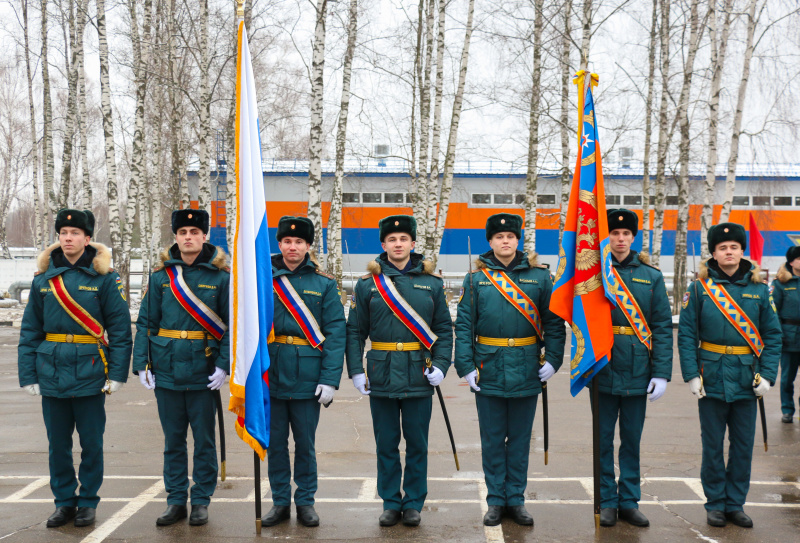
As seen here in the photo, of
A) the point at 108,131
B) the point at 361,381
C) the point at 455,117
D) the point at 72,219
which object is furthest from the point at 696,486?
the point at 108,131

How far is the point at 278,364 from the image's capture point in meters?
5.11

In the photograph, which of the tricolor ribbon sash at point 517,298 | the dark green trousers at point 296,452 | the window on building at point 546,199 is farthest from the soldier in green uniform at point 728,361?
the window on building at point 546,199

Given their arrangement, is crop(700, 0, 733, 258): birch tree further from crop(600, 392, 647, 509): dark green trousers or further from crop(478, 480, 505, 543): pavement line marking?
crop(478, 480, 505, 543): pavement line marking

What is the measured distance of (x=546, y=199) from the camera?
3025 cm

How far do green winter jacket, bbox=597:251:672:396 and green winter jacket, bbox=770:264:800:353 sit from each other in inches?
157

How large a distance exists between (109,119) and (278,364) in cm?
1532

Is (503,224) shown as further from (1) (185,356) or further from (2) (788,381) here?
(2) (788,381)

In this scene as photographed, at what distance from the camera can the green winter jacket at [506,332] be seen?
5073 millimetres

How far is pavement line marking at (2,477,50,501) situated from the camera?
5531 mm

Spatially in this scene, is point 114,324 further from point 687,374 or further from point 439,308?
point 687,374

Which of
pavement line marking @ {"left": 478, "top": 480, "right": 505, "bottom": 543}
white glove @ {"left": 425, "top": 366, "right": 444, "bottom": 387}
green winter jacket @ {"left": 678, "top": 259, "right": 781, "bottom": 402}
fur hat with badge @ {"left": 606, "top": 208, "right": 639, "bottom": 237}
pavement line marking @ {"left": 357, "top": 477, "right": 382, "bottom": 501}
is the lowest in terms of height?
pavement line marking @ {"left": 357, "top": 477, "right": 382, "bottom": 501}

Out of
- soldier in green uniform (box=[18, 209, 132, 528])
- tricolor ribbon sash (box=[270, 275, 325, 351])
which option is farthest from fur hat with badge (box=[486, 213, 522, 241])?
soldier in green uniform (box=[18, 209, 132, 528])

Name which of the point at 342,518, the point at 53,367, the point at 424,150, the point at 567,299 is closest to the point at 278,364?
the point at 342,518

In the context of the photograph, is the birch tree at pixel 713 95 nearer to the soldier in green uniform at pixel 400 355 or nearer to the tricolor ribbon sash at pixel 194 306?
the soldier in green uniform at pixel 400 355
